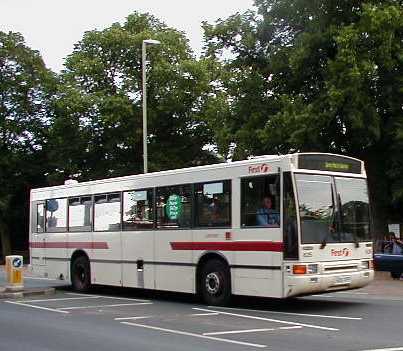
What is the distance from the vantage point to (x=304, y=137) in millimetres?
24828

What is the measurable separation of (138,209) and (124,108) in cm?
2589

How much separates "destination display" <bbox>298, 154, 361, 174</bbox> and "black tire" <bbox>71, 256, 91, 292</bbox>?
7.33 metres

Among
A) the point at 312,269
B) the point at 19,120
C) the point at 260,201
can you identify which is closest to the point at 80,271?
the point at 260,201

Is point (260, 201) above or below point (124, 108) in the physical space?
below

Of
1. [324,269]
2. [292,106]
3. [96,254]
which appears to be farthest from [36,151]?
[324,269]

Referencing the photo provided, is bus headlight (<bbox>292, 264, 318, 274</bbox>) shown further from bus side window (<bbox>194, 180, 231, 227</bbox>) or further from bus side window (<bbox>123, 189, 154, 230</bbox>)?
bus side window (<bbox>123, 189, 154, 230</bbox>)

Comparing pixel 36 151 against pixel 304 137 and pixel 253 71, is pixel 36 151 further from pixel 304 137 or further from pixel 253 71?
pixel 304 137

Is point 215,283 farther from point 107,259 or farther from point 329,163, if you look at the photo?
point 107,259

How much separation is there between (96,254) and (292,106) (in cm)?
1073

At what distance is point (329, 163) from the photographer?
45.4 feet

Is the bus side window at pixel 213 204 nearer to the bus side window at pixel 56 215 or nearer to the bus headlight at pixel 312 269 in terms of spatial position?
the bus headlight at pixel 312 269

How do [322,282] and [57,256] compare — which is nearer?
[322,282]

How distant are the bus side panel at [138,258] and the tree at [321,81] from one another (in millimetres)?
9880

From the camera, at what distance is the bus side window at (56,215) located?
19.1 metres
